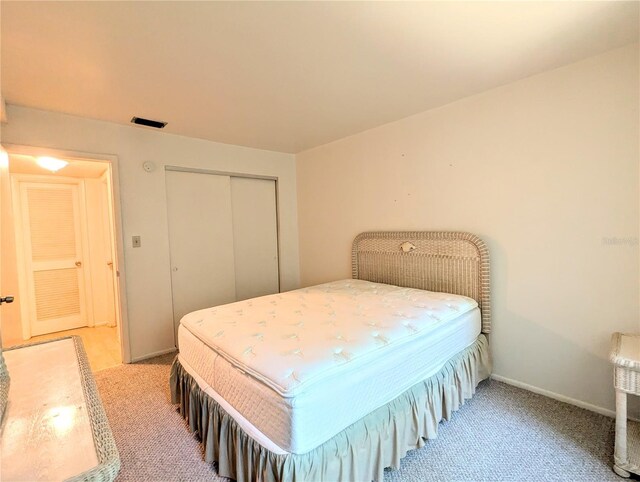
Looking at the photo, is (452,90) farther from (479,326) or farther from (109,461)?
(109,461)

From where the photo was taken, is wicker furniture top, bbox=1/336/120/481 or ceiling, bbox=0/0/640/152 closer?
wicker furniture top, bbox=1/336/120/481

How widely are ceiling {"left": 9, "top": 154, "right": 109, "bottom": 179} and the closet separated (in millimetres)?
876

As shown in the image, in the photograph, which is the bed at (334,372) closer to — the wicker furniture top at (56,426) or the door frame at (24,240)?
the wicker furniture top at (56,426)

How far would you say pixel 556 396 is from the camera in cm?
225

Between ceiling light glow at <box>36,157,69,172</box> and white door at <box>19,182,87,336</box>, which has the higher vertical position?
ceiling light glow at <box>36,157,69,172</box>

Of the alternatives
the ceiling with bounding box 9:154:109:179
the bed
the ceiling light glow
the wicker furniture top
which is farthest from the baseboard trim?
the ceiling light glow

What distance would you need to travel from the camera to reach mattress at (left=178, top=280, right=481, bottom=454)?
1273 mm

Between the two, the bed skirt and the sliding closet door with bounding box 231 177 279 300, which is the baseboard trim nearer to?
the bed skirt

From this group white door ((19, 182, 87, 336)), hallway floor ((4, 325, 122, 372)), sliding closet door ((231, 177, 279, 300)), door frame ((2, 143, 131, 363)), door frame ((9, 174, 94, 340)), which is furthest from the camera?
sliding closet door ((231, 177, 279, 300))

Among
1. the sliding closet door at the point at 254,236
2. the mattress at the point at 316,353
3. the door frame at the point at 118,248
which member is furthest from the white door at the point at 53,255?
the mattress at the point at 316,353

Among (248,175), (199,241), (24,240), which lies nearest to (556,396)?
(199,241)

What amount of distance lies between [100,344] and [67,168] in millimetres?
2134

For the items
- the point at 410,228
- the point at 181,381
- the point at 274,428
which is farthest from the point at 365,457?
the point at 410,228

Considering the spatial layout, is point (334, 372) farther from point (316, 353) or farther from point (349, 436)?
point (349, 436)
